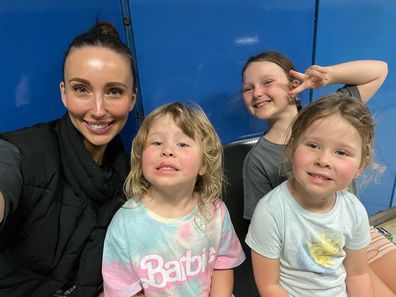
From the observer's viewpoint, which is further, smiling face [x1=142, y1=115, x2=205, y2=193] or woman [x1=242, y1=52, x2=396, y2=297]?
woman [x1=242, y1=52, x2=396, y2=297]

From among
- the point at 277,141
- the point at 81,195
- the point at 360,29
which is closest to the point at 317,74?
the point at 277,141

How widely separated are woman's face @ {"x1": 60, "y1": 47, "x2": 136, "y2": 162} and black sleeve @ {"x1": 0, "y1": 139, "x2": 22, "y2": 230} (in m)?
0.21

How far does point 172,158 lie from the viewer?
961 millimetres

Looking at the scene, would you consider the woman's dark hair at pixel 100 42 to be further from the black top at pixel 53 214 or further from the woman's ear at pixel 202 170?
the woman's ear at pixel 202 170

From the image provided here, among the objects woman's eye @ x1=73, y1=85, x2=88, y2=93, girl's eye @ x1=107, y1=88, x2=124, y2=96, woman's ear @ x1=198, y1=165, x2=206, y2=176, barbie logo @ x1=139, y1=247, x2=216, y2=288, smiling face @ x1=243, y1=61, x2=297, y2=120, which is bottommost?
barbie logo @ x1=139, y1=247, x2=216, y2=288

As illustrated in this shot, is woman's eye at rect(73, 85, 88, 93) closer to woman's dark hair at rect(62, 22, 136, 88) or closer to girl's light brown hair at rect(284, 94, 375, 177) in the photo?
woman's dark hair at rect(62, 22, 136, 88)

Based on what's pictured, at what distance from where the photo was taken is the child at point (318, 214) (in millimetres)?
957

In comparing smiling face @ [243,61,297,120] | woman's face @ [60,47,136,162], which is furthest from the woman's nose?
smiling face @ [243,61,297,120]

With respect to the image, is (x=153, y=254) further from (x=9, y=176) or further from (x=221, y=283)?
(x=9, y=176)

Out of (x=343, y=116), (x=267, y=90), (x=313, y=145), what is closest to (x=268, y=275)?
(x=313, y=145)

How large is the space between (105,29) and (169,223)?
0.68 metres

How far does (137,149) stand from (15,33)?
0.55 meters

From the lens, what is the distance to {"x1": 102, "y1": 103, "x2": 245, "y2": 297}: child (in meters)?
0.99

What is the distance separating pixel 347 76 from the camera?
134cm
